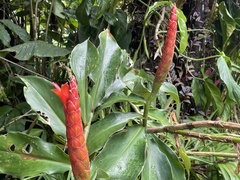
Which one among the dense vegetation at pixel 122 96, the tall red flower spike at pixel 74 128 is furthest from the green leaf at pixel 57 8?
the tall red flower spike at pixel 74 128

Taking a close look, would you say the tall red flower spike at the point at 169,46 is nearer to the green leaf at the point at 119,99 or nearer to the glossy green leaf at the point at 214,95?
the green leaf at the point at 119,99

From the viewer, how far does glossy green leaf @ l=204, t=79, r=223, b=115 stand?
0.99 m

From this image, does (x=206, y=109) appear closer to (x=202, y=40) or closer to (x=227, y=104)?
(x=227, y=104)

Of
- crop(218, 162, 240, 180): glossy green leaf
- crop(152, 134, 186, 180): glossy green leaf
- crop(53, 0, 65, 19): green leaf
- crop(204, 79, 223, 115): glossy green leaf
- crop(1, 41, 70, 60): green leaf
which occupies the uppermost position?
crop(53, 0, 65, 19): green leaf

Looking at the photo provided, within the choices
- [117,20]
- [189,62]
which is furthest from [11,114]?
[189,62]

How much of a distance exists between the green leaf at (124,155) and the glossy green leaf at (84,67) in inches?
3.0

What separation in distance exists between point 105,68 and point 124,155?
21cm

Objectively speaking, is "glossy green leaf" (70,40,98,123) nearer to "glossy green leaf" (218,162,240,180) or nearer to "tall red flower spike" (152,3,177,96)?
"tall red flower spike" (152,3,177,96)

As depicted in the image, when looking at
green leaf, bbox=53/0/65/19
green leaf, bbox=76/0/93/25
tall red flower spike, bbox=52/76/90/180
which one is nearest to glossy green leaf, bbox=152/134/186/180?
tall red flower spike, bbox=52/76/90/180

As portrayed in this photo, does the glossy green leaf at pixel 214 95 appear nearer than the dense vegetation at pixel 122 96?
No

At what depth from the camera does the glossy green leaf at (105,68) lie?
2.08 ft

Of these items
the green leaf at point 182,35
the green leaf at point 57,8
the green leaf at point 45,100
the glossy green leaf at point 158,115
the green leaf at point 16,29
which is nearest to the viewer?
the green leaf at point 45,100

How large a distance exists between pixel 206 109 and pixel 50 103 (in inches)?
26.4

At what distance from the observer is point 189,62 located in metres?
1.12
